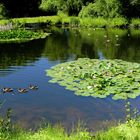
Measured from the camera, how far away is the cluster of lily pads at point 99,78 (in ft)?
44.2

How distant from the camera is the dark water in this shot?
1138 centimetres

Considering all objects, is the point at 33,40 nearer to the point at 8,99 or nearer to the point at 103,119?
the point at 8,99

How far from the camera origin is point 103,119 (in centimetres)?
1120

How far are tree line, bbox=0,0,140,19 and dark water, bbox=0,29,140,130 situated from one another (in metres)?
14.0

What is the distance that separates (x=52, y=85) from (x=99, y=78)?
1879 mm

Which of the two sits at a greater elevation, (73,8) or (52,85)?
(73,8)

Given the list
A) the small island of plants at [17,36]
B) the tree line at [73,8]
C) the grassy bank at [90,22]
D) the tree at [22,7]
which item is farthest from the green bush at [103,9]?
the small island of plants at [17,36]

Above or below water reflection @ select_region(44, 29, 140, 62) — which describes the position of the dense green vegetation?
above

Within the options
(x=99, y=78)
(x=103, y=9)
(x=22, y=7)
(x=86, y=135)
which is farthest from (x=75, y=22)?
(x=86, y=135)

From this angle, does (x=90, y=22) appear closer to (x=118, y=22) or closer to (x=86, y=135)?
(x=118, y=22)

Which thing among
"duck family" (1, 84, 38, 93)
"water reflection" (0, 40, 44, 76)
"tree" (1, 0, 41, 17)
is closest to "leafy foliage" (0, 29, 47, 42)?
"water reflection" (0, 40, 44, 76)

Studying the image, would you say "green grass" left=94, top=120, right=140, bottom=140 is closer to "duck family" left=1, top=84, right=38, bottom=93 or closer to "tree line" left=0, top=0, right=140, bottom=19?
"duck family" left=1, top=84, right=38, bottom=93

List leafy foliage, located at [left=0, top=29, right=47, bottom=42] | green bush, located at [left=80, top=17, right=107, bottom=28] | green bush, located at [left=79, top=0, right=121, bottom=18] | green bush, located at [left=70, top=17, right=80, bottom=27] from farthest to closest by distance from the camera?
1. green bush, located at [left=70, top=17, right=80, bottom=27]
2. green bush, located at [left=79, top=0, right=121, bottom=18]
3. green bush, located at [left=80, top=17, right=107, bottom=28]
4. leafy foliage, located at [left=0, top=29, right=47, bottom=42]

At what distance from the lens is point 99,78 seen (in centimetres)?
1497
